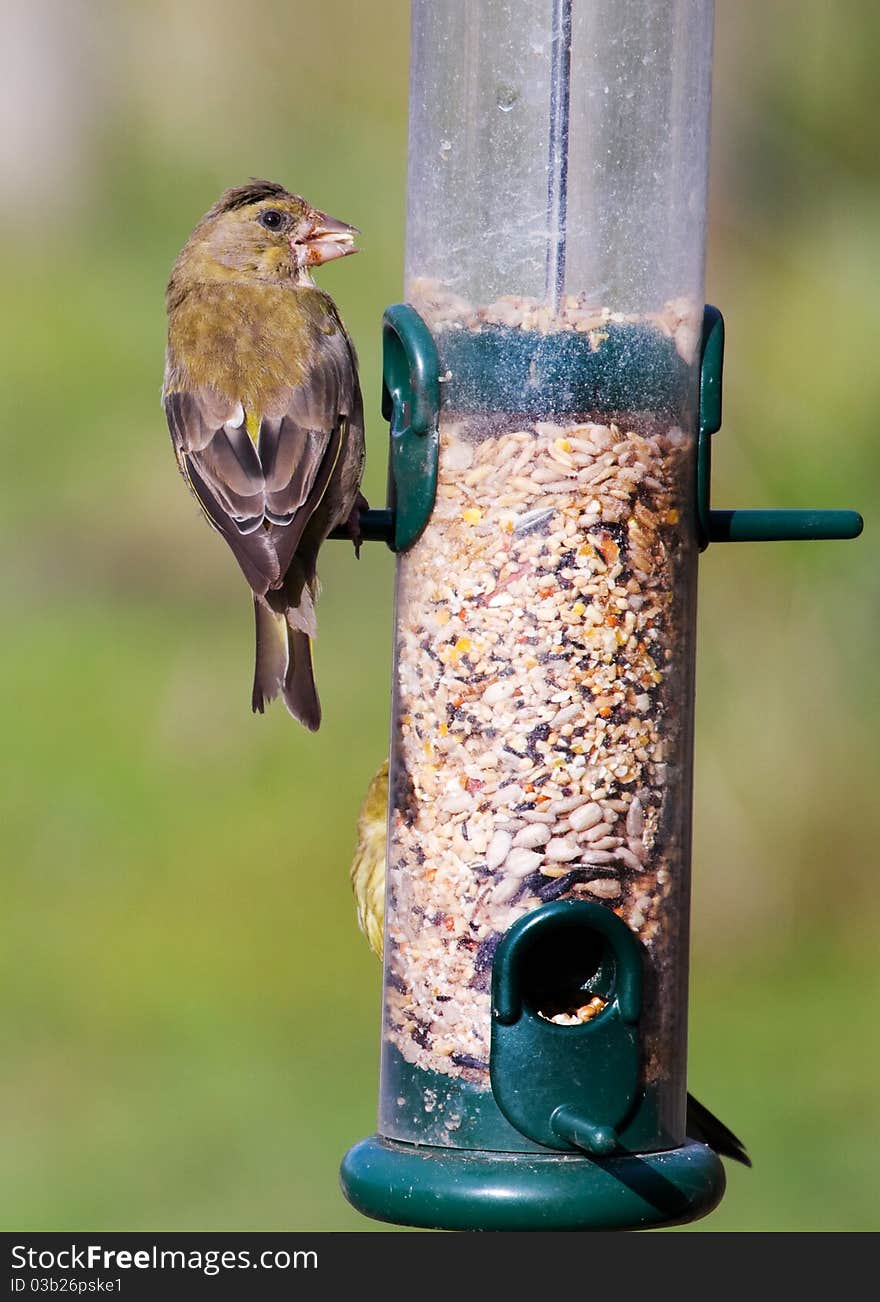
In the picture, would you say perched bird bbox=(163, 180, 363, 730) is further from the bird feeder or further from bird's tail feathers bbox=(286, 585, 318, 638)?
the bird feeder

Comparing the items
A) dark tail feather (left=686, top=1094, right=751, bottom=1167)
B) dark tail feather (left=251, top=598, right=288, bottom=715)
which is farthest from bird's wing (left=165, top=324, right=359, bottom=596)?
dark tail feather (left=686, top=1094, right=751, bottom=1167)

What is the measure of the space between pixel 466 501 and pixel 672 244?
29.2 inches

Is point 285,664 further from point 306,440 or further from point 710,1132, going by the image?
point 710,1132

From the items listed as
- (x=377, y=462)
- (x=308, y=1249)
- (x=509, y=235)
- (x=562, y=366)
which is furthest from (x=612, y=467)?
(x=377, y=462)

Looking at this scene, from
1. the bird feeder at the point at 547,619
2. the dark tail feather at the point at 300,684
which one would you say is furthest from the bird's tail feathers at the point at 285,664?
the bird feeder at the point at 547,619

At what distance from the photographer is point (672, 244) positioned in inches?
206

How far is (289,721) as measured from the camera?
39.9 feet

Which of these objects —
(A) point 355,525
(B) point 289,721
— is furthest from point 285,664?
(B) point 289,721

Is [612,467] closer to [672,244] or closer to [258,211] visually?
[672,244]

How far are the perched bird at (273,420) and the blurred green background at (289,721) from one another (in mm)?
4318

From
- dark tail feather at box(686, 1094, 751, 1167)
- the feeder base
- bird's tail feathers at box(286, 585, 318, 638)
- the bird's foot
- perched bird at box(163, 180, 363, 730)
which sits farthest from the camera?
bird's tail feathers at box(286, 585, 318, 638)

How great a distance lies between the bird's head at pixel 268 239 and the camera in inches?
267

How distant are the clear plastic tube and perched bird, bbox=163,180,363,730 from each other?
0.54 metres

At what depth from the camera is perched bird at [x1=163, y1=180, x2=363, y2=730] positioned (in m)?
5.94
